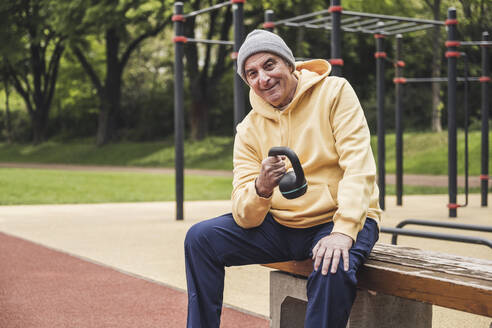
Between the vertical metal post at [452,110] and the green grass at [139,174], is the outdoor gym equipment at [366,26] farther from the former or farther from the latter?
the green grass at [139,174]

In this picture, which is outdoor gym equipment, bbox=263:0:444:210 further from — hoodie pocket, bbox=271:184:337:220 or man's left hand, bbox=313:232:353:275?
man's left hand, bbox=313:232:353:275

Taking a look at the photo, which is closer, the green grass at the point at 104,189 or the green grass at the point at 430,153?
the green grass at the point at 104,189

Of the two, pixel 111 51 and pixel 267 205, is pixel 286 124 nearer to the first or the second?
pixel 267 205

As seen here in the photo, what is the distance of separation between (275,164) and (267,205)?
220 millimetres

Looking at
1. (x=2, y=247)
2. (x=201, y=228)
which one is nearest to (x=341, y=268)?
(x=201, y=228)

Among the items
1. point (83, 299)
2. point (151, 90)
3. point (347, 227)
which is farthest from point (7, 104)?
point (347, 227)

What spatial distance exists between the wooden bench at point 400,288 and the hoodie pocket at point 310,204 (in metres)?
0.25

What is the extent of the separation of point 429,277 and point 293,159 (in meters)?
0.65

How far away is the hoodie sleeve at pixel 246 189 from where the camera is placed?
2.69 m

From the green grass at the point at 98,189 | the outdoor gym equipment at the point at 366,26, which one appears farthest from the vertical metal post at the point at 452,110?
the green grass at the point at 98,189

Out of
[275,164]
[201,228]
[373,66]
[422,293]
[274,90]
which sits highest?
[373,66]

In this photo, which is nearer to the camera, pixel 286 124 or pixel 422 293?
pixel 422 293

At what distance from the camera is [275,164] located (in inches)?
101

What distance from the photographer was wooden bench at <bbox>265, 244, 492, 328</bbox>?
91.5 inches
